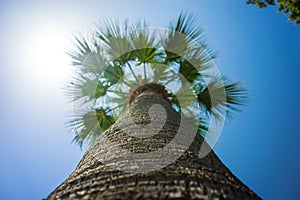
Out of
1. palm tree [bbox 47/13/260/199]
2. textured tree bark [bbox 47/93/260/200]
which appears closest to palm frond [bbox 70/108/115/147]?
palm tree [bbox 47/13/260/199]

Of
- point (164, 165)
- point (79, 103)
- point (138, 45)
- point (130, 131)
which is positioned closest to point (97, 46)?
point (138, 45)

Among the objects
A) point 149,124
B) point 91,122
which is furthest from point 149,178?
point 91,122

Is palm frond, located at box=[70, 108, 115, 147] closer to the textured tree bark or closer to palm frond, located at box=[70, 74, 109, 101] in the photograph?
palm frond, located at box=[70, 74, 109, 101]

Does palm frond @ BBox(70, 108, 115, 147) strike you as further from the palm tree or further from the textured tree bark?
the textured tree bark

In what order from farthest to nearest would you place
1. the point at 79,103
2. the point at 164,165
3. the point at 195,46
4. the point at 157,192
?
the point at 79,103 → the point at 195,46 → the point at 164,165 → the point at 157,192

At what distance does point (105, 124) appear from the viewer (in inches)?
244

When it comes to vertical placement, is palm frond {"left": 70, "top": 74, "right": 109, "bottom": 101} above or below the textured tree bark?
above

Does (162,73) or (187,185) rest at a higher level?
(162,73)

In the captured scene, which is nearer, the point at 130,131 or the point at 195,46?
the point at 130,131

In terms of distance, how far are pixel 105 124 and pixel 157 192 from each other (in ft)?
17.3

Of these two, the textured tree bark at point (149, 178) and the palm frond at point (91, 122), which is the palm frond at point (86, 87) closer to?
the palm frond at point (91, 122)

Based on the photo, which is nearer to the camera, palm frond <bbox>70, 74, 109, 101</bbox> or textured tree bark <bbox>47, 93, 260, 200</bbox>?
textured tree bark <bbox>47, 93, 260, 200</bbox>

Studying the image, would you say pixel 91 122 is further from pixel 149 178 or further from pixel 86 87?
pixel 149 178

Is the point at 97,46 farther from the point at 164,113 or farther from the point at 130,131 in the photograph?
the point at 130,131
